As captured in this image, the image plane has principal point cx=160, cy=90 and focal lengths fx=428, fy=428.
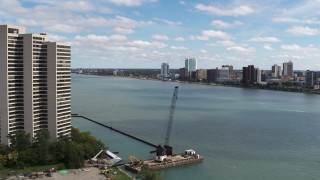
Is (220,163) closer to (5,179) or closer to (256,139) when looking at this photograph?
(256,139)

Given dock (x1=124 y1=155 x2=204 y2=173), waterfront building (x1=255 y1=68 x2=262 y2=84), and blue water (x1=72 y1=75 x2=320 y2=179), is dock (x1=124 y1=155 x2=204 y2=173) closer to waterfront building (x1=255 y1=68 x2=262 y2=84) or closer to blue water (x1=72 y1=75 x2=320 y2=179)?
blue water (x1=72 y1=75 x2=320 y2=179)

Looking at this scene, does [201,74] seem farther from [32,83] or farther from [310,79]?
[32,83]

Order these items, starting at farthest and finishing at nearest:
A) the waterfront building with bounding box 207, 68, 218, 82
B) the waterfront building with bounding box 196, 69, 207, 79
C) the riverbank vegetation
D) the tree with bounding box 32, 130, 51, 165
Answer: the waterfront building with bounding box 196, 69, 207, 79
the waterfront building with bounding box 207, 68, 218, 82
the tree with bounding box 32, 130, 51, 165
the riverbank vegetation

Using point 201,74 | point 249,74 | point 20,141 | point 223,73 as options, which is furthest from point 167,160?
point 201,74

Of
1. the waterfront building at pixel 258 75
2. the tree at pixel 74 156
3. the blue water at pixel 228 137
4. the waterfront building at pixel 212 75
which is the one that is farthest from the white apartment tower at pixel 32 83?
the waterfront building at pixel 212 75

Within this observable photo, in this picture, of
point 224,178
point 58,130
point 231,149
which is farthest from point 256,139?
point 58,130

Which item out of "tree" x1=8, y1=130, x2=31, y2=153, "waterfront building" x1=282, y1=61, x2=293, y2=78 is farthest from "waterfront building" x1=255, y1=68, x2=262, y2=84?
"tree" x1=8, y1=130, x2=31, y2=153
